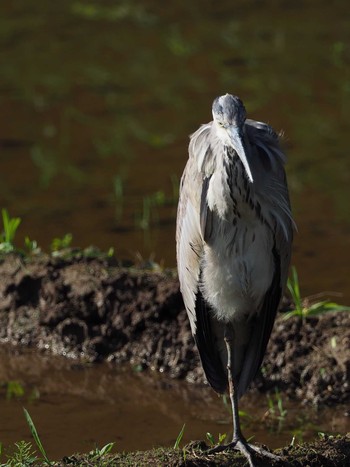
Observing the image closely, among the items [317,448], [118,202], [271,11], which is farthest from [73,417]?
[271,11]

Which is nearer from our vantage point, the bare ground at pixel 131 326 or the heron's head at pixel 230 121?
the heron's head at pixel 230 121

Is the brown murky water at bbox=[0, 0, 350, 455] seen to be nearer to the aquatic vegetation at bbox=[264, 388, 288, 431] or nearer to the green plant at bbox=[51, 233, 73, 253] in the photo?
the aquatic vegetation at bbox=[264, 388, 288, 431]

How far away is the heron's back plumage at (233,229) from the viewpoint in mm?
5859

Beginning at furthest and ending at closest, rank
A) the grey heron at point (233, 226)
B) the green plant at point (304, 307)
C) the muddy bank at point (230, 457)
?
the green plant at point (304, 307)
the grey heron at point (233, 226)
the muddy bank at point (230, 457)

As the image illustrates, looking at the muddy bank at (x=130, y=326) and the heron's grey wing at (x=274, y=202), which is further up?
the heron's grey wing at (x=274, y=202)

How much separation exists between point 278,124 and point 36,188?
8.03 feet

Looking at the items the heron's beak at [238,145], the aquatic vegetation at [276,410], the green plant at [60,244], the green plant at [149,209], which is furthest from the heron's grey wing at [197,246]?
the green plant at [149,209]

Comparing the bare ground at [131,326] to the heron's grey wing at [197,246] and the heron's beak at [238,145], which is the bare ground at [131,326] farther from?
the heron's beak at [238,145]

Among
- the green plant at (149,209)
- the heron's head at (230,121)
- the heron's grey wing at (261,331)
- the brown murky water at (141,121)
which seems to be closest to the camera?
the heron's head at (230,121)

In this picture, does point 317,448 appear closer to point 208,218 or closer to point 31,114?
point 208,218

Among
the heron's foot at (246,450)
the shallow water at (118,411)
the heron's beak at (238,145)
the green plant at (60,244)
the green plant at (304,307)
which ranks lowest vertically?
the shallow water at (118,411)

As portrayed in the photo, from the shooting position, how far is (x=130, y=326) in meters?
7.69

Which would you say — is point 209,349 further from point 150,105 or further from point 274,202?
point 150,105

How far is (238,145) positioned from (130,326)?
231cm
